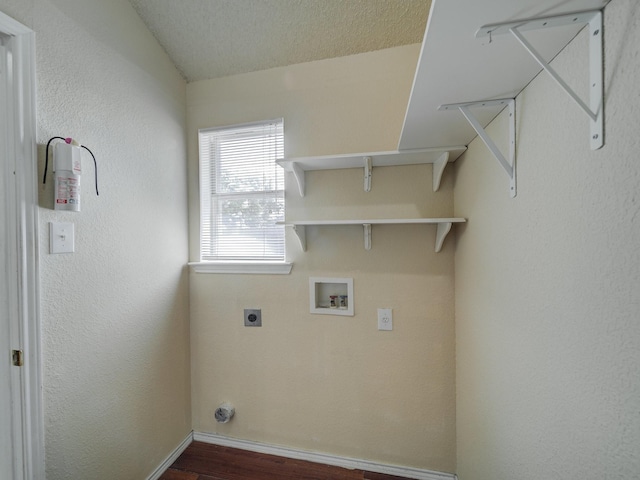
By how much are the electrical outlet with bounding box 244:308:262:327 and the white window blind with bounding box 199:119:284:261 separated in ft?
1.11

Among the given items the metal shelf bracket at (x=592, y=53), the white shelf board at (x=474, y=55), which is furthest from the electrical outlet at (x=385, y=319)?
the metal shelf bracket at (x=592, y=53)

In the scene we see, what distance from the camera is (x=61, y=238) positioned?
111cm

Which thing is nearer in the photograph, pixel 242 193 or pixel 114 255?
pixel 114 255

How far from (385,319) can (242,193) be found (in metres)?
1.22

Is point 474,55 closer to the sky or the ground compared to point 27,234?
closer to the sky

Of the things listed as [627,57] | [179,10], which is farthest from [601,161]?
[179,10]

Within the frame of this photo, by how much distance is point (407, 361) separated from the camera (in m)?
1.56

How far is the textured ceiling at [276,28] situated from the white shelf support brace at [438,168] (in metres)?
0.71

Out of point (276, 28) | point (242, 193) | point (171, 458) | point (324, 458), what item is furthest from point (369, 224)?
point (171, 458)

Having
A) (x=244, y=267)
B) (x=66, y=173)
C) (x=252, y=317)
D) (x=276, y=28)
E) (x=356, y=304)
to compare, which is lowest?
(x=252, y=317)

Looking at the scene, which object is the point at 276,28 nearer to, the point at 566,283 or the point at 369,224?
the point at 369,224

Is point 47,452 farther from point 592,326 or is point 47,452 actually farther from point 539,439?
point 592,326

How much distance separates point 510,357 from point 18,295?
181cm

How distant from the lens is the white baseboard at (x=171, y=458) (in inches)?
61.1
